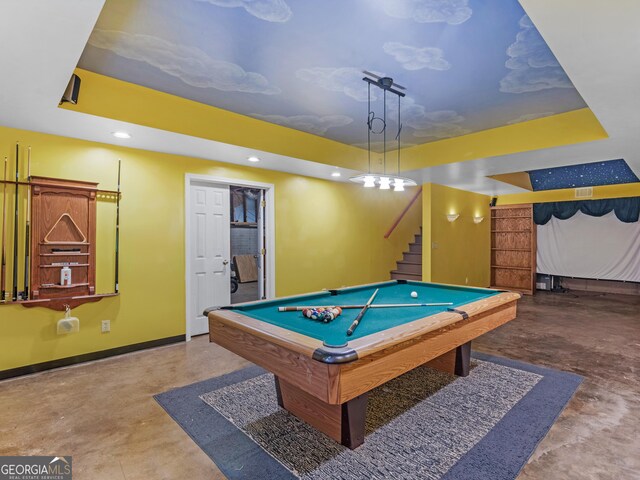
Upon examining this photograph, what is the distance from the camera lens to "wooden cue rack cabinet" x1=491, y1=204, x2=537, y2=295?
25.9 ft

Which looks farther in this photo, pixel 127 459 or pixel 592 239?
pixel 592 239

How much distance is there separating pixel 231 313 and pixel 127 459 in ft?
3.20

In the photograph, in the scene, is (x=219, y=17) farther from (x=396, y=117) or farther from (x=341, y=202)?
(x=341, y=202)

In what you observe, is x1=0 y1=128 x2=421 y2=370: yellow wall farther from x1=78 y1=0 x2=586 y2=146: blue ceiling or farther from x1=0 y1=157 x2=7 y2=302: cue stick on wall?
x1=78 y1=0 x2=586 y2=146: blue ceiling

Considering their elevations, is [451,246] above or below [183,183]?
below

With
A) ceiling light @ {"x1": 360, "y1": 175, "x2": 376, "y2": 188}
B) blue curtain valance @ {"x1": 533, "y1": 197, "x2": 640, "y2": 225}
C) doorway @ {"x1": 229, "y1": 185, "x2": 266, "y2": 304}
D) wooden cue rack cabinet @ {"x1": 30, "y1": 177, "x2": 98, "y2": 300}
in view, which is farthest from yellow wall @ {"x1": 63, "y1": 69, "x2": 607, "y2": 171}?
blue curtain valance @ {"x1": 533, "y1": 197, "x2": 640, "y2": 225}

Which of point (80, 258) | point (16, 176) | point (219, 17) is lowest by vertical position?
point (80, 258)

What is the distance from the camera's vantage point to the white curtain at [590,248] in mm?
7121

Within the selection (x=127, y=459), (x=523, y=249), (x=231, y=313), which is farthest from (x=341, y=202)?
(x=523, y=249)

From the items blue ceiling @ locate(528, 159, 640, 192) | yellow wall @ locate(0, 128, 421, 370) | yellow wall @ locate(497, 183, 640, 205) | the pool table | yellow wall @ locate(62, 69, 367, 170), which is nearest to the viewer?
the pool table

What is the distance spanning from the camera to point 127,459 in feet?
6.25

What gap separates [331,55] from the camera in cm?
250

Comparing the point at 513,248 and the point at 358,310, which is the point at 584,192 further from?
the point at 358,310

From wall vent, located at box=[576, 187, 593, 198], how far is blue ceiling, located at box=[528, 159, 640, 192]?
0.13 metres
